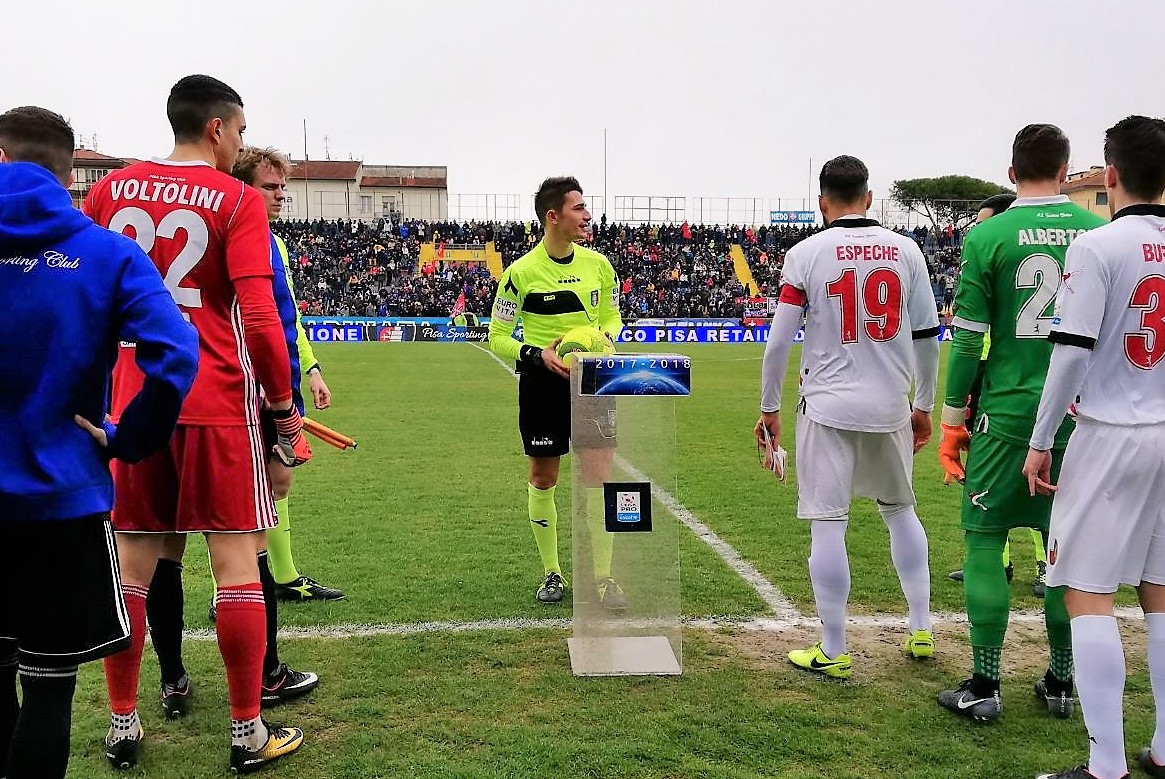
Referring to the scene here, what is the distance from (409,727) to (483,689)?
43cm

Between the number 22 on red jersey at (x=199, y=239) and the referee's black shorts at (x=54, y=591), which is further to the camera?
the number 22 on red jersey at (x=199, y=239)

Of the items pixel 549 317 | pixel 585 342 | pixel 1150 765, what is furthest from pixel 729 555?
pixel 1150 765

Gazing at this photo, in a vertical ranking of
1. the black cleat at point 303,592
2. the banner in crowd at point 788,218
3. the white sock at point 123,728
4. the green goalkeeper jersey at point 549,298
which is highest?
the banner in crowd at point 788,218

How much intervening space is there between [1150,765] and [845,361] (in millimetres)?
1833

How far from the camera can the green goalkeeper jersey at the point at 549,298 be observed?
16.5 feet

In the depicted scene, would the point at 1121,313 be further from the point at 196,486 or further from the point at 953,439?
the point at 196,486

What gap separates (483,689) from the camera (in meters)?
3.69

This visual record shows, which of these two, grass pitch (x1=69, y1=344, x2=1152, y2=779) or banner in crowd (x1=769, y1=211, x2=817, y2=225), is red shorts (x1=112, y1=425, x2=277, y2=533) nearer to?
grass pitch (x1=69, y1=344, x2=1152, y2=779)

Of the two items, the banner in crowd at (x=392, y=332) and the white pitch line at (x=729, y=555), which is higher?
the banner in crowd at (x=392, y=332)

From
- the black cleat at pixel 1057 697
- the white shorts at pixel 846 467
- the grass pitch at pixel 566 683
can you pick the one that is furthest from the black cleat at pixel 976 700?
the white shorts at pixel 846 467

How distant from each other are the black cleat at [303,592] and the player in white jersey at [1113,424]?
3615mm

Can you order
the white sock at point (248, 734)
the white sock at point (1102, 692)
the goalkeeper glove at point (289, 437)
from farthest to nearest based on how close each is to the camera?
1. the goalkeeper glove at point (289, 437)
2. the white sock at point (248, 734)
3. the white sock at point (1102, 692)

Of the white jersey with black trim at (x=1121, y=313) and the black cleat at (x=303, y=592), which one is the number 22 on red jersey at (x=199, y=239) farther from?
the white jersey with black trim at (x=1121, y=313)

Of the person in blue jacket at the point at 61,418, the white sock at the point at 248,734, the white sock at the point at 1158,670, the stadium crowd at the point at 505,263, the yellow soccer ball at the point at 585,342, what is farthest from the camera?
the stadium crowd at the point at 505,263
